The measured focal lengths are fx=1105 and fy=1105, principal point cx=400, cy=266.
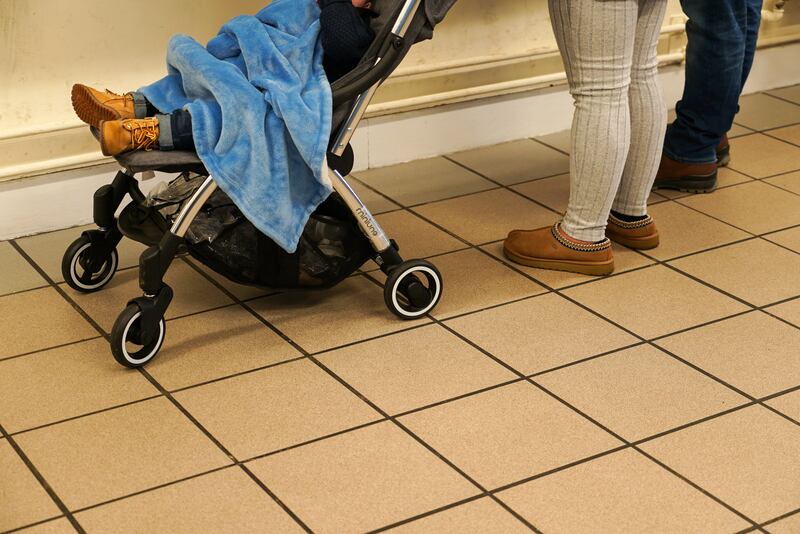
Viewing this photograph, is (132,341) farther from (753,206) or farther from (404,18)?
(753,206)

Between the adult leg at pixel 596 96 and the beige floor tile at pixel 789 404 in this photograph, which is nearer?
the beige floor tile at pixel 789 404

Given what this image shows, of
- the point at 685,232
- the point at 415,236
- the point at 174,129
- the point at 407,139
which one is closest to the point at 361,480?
the point at 174,129

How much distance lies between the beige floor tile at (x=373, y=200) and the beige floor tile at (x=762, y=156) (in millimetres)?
987

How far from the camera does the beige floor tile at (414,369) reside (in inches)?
75.8

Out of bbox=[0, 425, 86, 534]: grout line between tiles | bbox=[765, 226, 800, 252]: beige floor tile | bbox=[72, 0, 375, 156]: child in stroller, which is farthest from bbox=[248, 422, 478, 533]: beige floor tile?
bbox=[765, 226, 800, 252]: beige floor tile

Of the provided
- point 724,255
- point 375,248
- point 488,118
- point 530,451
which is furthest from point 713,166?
point 530,451

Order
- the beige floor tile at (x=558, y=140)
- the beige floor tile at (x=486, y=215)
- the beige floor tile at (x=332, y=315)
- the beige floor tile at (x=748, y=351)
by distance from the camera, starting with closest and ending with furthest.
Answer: the beige floor tile at (x=748, y=351)
the beige floor tile at (x=332, y=315)
the beige floor tile at (x=486, y=215)
the beige floor tile at (x=558, y=140)

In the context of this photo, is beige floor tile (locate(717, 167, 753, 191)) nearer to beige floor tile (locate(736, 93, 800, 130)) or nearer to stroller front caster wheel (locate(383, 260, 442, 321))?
beige floor tile (locate(736, 93, 800, 130))

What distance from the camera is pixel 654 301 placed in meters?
2.29

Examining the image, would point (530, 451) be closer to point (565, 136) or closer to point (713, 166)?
point (713, 166)

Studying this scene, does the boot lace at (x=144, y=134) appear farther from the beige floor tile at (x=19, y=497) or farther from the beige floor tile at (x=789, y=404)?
the beige floor tile at (x=789, y=404)

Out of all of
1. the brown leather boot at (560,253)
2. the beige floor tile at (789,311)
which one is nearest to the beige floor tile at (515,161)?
the brown leather boot at (560,253)

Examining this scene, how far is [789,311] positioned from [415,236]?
2.75 ft

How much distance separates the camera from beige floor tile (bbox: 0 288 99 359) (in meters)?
2.07
